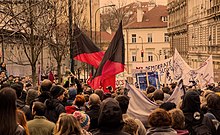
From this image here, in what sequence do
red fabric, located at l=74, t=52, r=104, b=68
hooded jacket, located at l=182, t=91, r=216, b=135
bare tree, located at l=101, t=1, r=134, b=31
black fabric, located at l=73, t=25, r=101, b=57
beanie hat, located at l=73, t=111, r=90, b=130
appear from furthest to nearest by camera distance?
bare tree, located at l=101, t=1, r=134, b=31
black fabric, located at l=73, t=25, r=101, b=57
red fabric, located at l=74, t=52, r=104, b=68
hooded jacket, located at l=182, t=91, r=216, b=135
beanie hat, located at l=73, t=111, r=90, b=130

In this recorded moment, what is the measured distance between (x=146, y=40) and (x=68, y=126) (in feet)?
320

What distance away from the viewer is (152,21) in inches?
4200

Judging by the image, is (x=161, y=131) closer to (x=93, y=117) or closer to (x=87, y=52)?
(x=93, y=117)

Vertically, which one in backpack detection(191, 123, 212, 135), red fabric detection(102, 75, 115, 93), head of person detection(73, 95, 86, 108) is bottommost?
backpack detection(191, 123, 212, 135)

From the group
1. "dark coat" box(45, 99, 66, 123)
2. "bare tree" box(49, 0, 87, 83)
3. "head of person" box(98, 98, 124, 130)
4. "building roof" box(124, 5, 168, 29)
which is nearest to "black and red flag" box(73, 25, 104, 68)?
"bare tree" box(49, 0, 87, 83)

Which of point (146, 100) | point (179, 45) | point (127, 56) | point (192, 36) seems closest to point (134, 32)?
point (127, 56)

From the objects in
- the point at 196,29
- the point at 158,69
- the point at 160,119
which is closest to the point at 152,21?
the point at 196,29

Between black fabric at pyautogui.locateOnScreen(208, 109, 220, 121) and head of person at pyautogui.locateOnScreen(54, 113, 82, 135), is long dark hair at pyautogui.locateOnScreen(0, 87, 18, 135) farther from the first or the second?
black fabric at pyautogui.locateOnScreen(208, 109, 220, 121)

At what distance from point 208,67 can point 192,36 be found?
5118 cm

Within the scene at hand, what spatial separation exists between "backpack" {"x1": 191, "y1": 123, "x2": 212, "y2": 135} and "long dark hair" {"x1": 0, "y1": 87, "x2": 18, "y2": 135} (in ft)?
10.9

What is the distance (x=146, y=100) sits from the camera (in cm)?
1084

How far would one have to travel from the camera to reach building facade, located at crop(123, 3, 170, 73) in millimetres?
103938

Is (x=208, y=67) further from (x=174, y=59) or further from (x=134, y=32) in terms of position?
(x=134, y=32)

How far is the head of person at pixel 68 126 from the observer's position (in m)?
6.86
